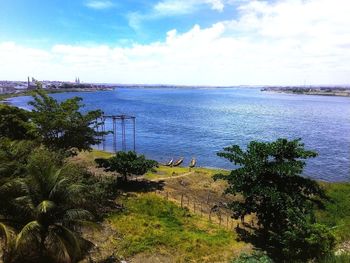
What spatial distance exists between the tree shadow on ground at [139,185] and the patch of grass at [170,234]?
15.5ft

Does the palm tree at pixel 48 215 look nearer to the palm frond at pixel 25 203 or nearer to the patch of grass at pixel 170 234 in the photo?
the palm frond at pixel 25 203

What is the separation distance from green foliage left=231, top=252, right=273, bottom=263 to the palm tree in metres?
8.57

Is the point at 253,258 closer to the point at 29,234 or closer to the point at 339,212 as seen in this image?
the point at 29,234

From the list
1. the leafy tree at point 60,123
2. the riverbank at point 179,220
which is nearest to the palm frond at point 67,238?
the riverbank at point 179,220

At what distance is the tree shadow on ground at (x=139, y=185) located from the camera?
113ft

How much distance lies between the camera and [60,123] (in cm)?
3120

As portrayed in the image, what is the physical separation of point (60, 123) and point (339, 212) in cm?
2565

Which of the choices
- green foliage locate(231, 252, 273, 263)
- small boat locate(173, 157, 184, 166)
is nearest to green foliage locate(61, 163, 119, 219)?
green foliage locate(231, 252, 273, 263)

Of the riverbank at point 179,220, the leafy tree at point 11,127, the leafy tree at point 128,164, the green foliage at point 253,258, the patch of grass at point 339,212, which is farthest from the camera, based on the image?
the leafy tree at point 11,127

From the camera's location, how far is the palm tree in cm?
1483

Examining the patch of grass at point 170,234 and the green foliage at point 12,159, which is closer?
the green foliage at point 12,159

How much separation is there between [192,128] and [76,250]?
272 feet

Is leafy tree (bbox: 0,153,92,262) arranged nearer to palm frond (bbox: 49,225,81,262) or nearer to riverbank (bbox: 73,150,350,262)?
palm frond (bbox: 49,225,81,262)

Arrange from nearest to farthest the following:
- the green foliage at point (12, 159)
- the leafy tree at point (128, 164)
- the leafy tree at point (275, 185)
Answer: the green foliage at point (12, 159) < the leafy tree at point (275, 185) < the leafy tree at point (128, 164)
